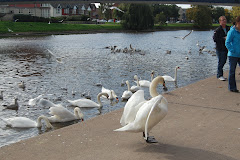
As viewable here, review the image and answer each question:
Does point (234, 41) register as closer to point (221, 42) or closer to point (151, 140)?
point (221, 42)

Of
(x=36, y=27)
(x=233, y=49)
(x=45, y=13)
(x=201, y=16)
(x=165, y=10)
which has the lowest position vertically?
(x=36, y=27)

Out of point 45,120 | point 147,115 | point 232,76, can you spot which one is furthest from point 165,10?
point 147,115

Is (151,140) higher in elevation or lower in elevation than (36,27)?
lower

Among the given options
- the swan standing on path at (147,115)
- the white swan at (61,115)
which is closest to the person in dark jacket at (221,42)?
the white swan at (61,115)

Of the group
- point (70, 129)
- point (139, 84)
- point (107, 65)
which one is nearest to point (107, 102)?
point (139, 84)

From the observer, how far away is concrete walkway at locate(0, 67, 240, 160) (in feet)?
14.5

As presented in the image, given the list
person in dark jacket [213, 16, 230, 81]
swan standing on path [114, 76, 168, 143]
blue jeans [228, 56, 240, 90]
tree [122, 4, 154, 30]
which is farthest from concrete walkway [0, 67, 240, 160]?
tree [122, 4, 154, 30]

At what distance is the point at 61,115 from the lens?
8.27m

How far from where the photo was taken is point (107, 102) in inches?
407

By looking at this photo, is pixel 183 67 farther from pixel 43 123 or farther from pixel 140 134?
pixel 140 134

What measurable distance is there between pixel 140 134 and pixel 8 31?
47385 millimetres

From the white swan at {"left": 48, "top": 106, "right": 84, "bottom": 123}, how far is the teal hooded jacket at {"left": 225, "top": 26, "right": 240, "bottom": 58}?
3859mm

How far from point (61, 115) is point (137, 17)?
56.3 meters

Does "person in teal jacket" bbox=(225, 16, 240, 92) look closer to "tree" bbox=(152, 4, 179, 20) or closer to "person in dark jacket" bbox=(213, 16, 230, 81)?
"person in dark jacket" bbox=(213, 16, 230, 81)
